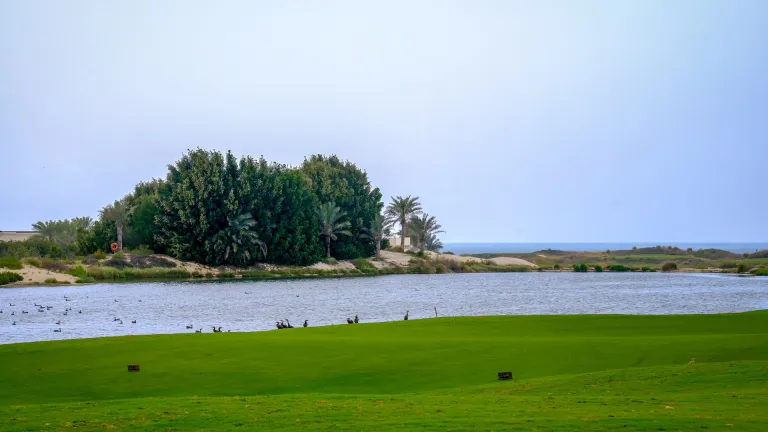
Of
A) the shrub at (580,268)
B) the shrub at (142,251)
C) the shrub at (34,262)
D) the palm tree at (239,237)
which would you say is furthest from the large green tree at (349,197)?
the shrub at (34,262)

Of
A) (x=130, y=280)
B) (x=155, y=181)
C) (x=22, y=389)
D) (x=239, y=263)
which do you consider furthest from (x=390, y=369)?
(x=155, y=181)

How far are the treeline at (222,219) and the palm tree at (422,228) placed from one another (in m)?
21.5

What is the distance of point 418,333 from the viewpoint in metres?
27.5

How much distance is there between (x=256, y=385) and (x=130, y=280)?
7036 centimetres

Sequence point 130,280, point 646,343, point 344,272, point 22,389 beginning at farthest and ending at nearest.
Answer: point 344,272
point 130,280
point 646,343
point 22,389

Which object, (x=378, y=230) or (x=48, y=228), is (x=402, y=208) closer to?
(x=378, y=230)

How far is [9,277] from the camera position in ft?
236

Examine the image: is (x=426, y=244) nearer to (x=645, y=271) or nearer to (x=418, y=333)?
(x=645, y=271)

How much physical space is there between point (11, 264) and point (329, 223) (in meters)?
44.4

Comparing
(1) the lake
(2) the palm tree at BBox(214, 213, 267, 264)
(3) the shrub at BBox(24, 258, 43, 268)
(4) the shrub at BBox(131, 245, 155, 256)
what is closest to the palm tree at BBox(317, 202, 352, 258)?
(2) the palm tree at BBox(214, 213, 267, 264)

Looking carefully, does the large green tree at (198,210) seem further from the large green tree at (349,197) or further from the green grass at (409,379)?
the green grass at (409,379)

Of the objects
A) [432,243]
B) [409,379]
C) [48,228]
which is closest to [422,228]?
[432,243]

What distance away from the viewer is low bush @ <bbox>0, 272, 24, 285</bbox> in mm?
71312

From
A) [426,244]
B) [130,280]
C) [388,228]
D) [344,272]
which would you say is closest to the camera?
[130,280]
